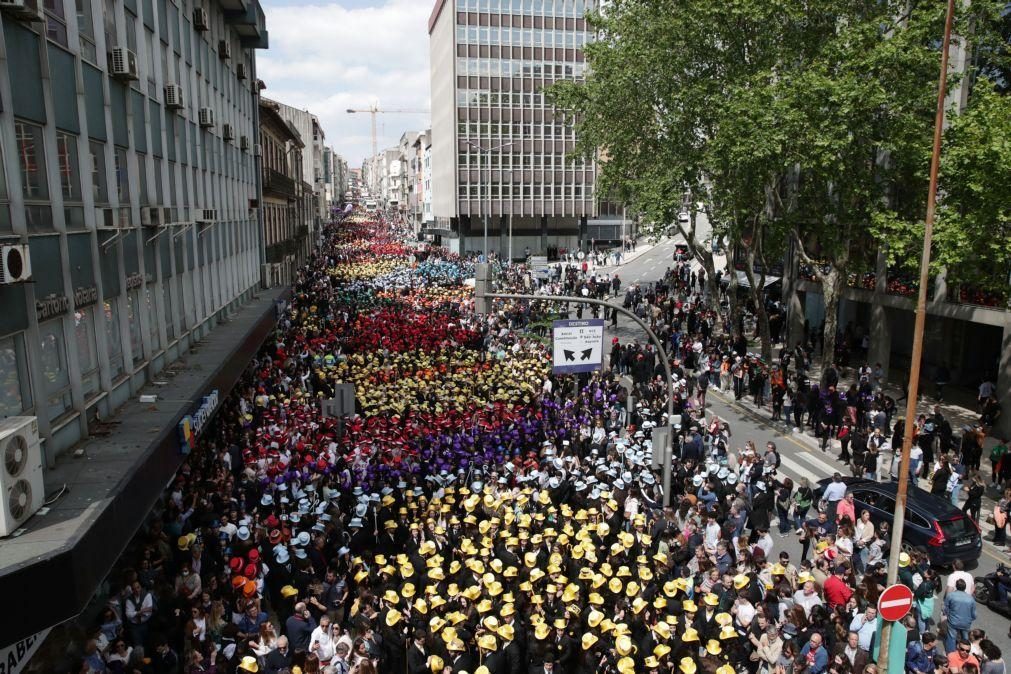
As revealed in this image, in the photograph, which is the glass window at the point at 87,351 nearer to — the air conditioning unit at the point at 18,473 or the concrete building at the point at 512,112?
Answer: the air conditioning unit at the point at 18,473

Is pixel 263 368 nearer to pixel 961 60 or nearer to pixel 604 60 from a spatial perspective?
pixel 604 60

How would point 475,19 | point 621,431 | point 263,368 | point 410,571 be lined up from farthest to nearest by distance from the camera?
point 475,19, point 263,368, point 621,431, point 410,571

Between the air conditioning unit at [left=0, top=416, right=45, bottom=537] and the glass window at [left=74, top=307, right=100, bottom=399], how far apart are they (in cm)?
295

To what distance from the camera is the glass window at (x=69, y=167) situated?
10.2 metres

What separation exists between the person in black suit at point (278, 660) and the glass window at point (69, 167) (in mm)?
6560

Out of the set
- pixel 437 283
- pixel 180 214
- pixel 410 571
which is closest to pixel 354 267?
pixel 437 283

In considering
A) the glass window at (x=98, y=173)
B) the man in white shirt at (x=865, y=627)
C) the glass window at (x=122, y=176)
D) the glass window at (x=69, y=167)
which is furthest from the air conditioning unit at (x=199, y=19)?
the man in white shirt at (x=865, y=627)

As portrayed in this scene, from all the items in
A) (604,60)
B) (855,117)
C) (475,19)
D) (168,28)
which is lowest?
(855,117)

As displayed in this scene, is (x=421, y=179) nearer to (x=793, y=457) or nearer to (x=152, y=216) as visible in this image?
(x=793, y=457)

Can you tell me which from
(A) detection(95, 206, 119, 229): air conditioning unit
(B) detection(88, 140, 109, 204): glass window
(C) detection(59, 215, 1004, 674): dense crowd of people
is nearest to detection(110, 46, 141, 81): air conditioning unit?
(B) detection(88, 140, 109, 204): glass window

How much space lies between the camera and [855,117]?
72.2ft

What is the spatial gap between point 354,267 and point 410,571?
1705 inches

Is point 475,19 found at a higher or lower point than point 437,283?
higher

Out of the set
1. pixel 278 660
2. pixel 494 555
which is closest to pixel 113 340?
pixel 278 660
